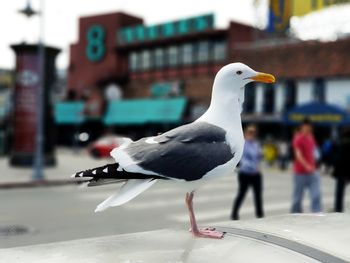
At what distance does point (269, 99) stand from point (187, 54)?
10.9 meters

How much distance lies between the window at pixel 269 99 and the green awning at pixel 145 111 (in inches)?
278

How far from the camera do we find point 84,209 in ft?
34.2

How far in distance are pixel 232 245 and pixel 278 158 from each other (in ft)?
80.6

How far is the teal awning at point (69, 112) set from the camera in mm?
46487

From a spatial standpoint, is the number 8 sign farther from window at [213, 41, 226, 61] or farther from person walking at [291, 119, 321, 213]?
person walking at [291, 119, 321, 213]

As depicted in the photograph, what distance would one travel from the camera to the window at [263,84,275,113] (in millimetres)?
33250

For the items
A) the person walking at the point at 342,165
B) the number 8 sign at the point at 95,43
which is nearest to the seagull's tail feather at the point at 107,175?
the person walking at the point at 342,165

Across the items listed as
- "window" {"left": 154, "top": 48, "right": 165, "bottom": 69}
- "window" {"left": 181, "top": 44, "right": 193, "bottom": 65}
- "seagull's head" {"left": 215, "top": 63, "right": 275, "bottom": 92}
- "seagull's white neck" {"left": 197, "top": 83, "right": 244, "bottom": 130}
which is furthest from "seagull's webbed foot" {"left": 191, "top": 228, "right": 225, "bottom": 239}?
"window" {"left": 154, "top": 48, "right": 165, "bottom": 69}

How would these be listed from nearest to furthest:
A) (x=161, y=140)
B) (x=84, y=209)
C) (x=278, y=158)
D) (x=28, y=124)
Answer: (x=161, y=140)
(x=84, y=209)
(x=28, y=124)
(x=278, y=158)

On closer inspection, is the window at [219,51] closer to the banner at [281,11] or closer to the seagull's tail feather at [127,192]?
the banner at [281,11]

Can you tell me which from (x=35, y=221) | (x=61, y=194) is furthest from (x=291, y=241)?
(x=61, y=194)

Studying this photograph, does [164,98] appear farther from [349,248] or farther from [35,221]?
[349,248]

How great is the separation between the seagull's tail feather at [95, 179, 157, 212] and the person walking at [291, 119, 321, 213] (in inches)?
279

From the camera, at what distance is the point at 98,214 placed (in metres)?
9.69
